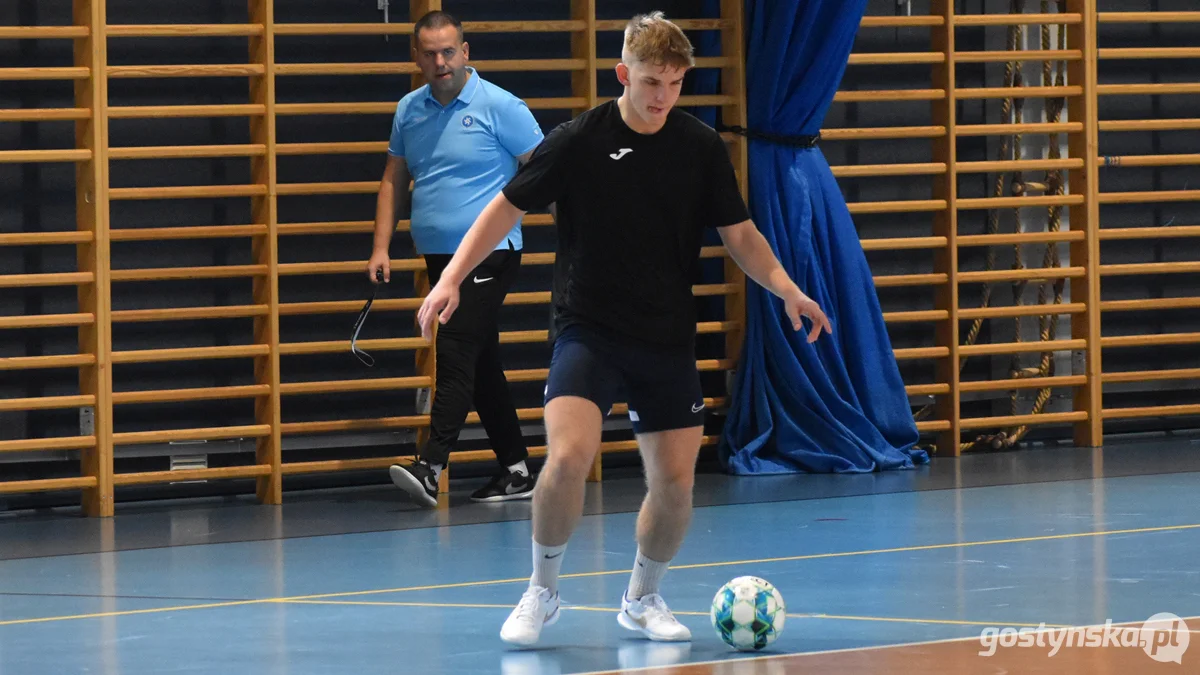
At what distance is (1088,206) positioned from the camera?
8.30m

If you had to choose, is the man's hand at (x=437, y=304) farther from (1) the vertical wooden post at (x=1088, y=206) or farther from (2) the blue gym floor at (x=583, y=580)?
(1) the vertical wooden post at (x=1088, y=206)

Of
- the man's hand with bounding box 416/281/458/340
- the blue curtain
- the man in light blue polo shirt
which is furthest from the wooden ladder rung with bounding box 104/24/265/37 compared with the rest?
the man's hand with bounding box 416/281/458/340

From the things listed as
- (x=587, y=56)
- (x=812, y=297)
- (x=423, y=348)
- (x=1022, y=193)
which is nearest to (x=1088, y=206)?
(x=1022, y=193)

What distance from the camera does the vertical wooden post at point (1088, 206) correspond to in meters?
8.27

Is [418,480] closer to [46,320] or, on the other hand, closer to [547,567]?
[46,320]

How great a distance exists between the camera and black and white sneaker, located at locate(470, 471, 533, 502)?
22.2 feet

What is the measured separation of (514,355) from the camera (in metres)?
7.61

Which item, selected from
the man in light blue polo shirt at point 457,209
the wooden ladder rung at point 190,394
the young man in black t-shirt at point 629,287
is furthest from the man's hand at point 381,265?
the young man in black t-shirt at point 629,287

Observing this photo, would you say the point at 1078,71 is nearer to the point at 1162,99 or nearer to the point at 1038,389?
the point at 1162,99

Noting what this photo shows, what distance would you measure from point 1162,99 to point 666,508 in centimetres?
565

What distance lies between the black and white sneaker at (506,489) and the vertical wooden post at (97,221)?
1.37m

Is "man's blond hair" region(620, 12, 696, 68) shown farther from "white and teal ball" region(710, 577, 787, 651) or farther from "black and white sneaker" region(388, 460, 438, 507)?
"black and white sneaker" region(388, 460, 438, 507)

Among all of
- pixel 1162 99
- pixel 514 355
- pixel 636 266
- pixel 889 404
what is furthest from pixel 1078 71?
pixel 636 266

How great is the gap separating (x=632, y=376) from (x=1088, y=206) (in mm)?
4859
